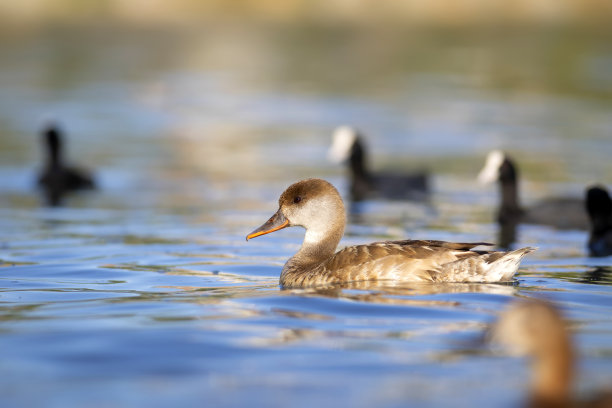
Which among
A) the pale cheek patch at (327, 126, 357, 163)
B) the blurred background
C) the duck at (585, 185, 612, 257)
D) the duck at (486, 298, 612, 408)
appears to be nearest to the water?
the blurred background

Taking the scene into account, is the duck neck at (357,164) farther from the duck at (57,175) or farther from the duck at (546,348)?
the duck at (546,348)

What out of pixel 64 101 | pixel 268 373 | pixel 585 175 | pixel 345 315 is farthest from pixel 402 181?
pixel 64 101

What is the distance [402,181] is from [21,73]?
994 inches

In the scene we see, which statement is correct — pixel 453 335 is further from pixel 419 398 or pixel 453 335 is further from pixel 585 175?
pixel 585 175

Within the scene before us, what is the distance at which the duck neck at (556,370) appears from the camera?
17.4 ft

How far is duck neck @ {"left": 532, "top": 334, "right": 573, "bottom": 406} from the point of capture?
531cm

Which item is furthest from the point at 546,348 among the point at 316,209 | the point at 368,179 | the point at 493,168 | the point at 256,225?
the point at 368,179

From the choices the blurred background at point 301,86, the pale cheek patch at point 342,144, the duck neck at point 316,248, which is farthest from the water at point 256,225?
the pale cheek patch at point 342,144

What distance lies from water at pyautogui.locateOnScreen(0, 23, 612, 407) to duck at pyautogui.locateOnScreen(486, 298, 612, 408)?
0.75 meters

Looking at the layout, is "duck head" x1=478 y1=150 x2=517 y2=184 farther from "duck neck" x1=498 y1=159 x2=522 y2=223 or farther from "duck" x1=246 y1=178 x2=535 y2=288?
"duck" x1=246 y1=178 x2=535 y2=288

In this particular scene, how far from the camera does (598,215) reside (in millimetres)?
13766

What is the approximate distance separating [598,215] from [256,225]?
15.8 feet

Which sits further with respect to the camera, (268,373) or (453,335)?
(453,335)

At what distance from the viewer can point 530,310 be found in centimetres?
540
